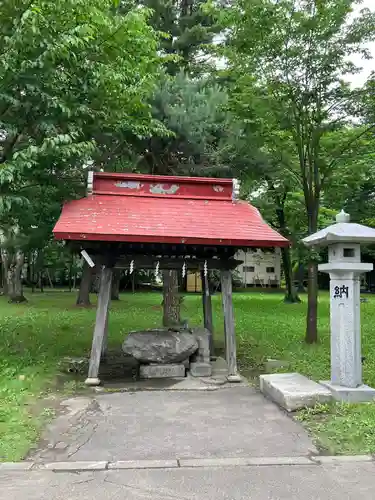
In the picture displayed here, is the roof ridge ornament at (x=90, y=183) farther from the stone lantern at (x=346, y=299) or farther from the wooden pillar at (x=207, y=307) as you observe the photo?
the stone lantern at (x=346, y=299)

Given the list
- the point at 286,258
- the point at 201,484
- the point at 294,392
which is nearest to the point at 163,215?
the point at 294,392

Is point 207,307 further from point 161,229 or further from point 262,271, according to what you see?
point 262,271

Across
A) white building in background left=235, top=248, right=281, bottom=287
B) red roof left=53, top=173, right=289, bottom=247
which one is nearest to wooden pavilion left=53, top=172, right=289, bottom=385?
red roof left=53, top=173, right=289, bottom=247

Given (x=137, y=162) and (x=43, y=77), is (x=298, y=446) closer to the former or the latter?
(x=43, y=77)


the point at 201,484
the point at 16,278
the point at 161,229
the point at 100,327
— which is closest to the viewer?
the point at 201,484

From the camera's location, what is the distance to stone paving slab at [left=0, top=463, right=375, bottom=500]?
396 cm

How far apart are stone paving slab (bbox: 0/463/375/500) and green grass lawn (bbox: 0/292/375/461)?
644mm

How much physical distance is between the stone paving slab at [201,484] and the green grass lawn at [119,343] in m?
0.64

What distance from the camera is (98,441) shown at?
5332mm

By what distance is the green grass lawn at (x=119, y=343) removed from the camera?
5527 mm

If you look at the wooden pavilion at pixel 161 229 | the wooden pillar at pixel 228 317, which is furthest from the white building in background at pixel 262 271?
the wooden pillar at pixel 228 317

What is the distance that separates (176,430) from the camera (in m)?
5.77

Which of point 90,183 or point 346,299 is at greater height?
point 90,183

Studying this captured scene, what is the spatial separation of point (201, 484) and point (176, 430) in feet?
5.29
